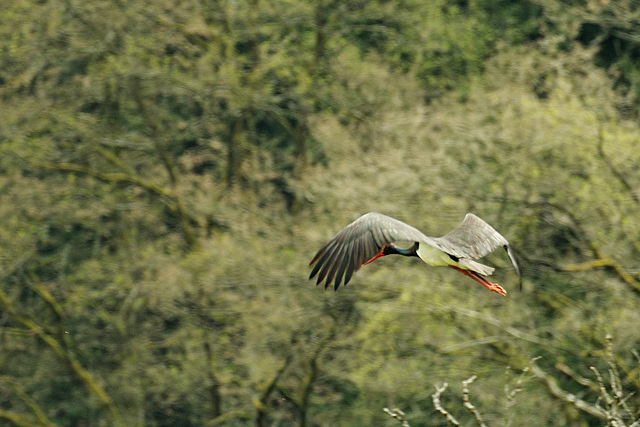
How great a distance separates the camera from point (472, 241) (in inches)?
246

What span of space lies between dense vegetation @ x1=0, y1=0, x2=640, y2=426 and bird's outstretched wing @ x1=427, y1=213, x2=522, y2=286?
353 cm

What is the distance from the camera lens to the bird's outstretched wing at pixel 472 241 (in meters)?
5.95

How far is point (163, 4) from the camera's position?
14.0m

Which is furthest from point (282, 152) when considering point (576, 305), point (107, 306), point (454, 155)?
point (576, 305)

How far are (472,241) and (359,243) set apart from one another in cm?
119

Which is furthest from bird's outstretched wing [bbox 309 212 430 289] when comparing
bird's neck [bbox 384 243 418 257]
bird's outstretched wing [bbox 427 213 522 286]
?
bird's neck [bbox 384 243 418 257]

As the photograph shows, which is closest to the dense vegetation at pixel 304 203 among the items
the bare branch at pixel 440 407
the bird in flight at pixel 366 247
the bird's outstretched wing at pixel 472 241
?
the bird's outstretched wing at pixel 472 241

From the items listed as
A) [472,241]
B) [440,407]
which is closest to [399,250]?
[472,241]

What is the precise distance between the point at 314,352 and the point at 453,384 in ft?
5.20

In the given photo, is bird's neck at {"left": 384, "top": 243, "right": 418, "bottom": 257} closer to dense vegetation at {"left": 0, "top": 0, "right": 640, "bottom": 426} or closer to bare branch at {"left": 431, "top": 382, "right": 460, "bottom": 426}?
bare branch at {"left": 431, "top": 382, "right": 460, "bottom": 426}

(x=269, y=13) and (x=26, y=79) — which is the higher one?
(x=269, y=13)

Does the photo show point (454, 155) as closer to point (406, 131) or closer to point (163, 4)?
point (406, 131)

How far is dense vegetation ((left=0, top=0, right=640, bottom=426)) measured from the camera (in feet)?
35.0

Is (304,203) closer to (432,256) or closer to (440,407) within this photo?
(432,256)
